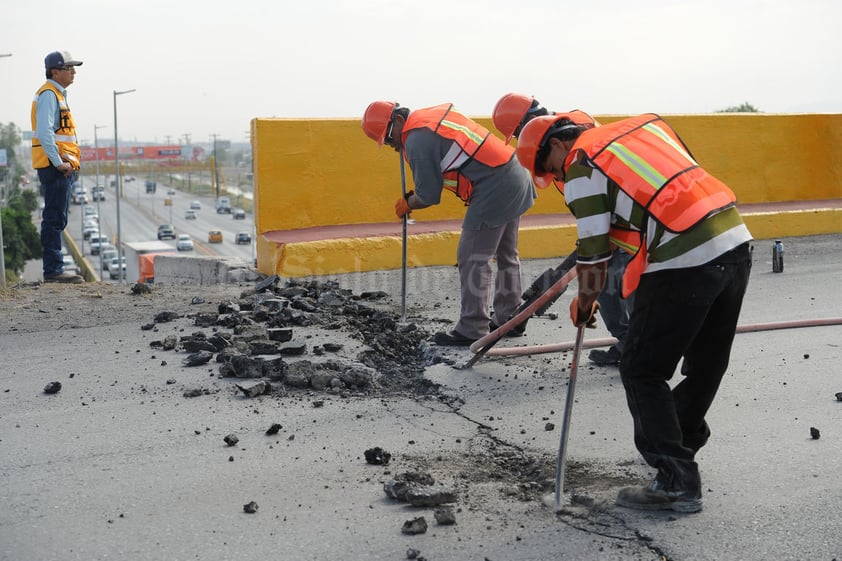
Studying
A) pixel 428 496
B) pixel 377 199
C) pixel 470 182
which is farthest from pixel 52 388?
pixel 377 199

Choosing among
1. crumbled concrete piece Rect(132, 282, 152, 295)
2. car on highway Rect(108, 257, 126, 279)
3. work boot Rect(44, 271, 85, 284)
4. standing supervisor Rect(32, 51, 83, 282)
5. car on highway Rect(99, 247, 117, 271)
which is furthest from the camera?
car on highway Rect(99, 247, 117, 271)

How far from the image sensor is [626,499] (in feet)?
12.8

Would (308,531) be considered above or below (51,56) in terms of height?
below

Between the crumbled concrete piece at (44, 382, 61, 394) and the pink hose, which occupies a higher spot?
the pink hose

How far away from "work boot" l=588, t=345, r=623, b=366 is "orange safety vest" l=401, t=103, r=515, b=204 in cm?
148

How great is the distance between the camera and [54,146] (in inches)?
355

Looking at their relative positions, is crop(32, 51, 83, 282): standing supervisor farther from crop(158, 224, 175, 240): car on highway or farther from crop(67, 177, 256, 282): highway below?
crop(158, 224, 175, 240): car on highway

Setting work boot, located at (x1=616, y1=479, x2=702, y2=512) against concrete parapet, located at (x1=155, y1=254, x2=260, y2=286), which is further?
concrete parapet, located at (x1=155, y1=254, x2=260, y2=286)

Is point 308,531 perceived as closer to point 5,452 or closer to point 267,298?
point 5,452

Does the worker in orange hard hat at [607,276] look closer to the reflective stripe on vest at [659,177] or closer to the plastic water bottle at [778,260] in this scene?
the reflective stripe on vest at [659,177]

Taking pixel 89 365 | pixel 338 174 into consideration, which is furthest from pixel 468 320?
pixel 338 174

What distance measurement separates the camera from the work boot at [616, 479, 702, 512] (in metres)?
3.83

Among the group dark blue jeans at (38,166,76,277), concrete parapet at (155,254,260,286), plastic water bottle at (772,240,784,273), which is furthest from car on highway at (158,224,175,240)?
plastic water bottle at (772,240,784,273)

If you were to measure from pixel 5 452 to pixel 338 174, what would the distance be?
617 centimetres
